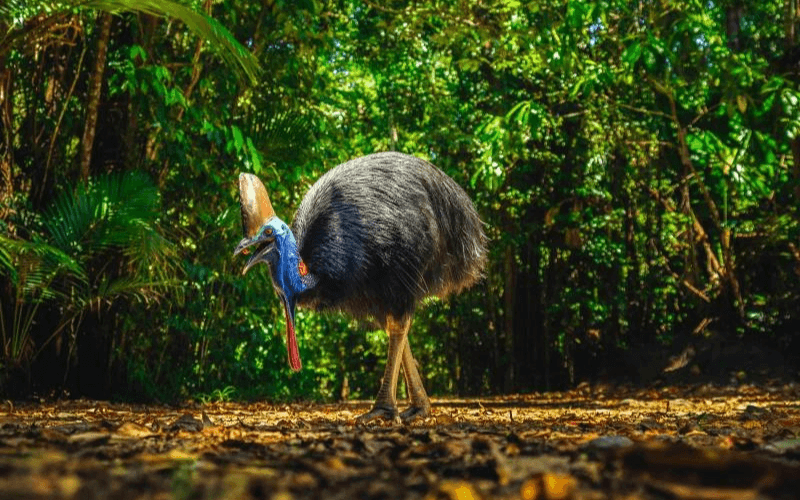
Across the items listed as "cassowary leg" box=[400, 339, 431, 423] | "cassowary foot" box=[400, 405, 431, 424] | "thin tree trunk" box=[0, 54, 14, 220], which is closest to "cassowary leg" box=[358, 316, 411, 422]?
"cassowary foot" box=[400, 405, 431, 424]

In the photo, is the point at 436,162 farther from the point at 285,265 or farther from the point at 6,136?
the point at 285,265

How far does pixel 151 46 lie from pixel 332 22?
115 inches

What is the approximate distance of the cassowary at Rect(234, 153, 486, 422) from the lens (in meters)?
5.03

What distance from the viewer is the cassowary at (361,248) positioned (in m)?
5.03

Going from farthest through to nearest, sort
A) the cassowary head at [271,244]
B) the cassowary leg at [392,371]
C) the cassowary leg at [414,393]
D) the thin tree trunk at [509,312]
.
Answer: the thin tree trunk at [509,312], the cassowary leg at [414,393], the cassowary leg at [392,371], the cassowary head at [271,244]

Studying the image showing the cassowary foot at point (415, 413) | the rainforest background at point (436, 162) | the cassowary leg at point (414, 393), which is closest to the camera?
the cassowary foot at point (415, 413)

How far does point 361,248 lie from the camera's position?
201 inches

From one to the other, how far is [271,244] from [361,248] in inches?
17.7

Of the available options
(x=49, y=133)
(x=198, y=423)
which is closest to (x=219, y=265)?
(x=49, y=133)

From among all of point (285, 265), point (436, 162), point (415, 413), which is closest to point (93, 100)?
point (285, 265)

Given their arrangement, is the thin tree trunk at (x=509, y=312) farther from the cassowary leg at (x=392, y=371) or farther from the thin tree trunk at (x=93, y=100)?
the cassowary leg at (x=392, y=371)

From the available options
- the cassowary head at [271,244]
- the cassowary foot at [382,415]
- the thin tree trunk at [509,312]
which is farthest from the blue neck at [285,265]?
the thin tree trunk at [509,312]

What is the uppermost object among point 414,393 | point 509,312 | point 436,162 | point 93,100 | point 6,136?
point 436,162

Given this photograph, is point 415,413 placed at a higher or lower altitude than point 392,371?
lower
